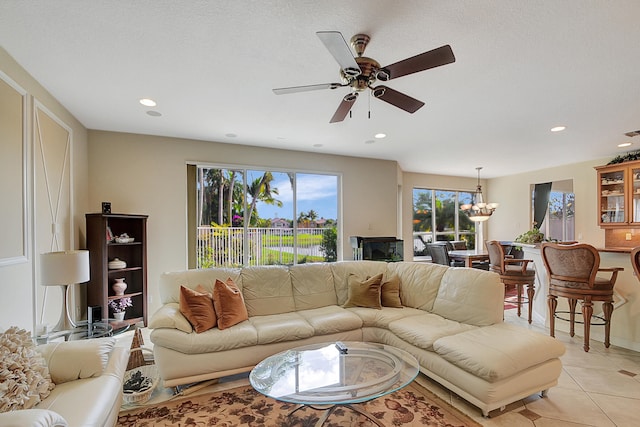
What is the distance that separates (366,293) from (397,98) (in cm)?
210

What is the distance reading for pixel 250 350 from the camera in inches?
104

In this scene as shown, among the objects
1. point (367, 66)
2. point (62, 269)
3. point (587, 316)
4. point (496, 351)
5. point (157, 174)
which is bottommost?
point (587, 316)

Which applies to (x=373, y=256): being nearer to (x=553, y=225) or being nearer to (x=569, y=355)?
(x=569, y=355)

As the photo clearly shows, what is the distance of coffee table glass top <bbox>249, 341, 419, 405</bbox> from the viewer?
5.91 ft

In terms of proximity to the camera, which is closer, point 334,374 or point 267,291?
point 334,374

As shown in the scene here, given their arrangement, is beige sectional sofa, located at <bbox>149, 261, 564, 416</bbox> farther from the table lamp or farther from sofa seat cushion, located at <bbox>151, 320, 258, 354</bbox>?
the table lamp

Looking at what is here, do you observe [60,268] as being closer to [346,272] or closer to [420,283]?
[346,272]

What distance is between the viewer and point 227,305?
2.87 metres

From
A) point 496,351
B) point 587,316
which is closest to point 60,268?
point 496,351

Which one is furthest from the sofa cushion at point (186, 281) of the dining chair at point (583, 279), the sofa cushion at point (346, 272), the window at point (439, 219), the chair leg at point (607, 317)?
the window at point (439, 219)

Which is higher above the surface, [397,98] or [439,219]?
[397,98]

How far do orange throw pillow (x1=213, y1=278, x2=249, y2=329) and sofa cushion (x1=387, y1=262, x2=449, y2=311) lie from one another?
5.93 ft

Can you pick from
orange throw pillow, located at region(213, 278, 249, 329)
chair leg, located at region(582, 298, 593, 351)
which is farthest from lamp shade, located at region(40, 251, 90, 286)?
chair leg, located at region(582, 298, 593, 351)

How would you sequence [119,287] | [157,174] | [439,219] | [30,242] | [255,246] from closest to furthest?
[30,242] → [119,287] → [157,174] → [255,246] → [439,219]
